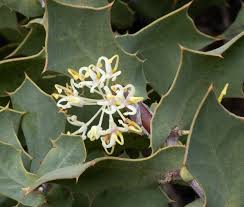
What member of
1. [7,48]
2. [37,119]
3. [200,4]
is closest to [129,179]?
[37,119]

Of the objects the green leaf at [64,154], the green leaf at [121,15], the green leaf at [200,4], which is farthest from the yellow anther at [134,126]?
the green leaf at [200,4]

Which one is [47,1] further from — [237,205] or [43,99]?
[237,205]

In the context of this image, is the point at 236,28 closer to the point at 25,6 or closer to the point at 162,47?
the point at 162,47

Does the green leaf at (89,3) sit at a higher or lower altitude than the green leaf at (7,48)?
higher

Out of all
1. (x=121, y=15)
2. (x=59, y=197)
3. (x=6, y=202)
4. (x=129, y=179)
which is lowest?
(x=6, y=202)

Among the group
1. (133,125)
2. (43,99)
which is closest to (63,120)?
(43,99)

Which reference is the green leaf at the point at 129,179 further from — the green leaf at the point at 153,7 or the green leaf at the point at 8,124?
the green leaf at the point at 153,7

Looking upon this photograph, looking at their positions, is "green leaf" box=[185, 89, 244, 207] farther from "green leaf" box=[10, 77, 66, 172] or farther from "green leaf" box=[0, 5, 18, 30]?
"green leaf" box=[0, 5, 18, 30]
